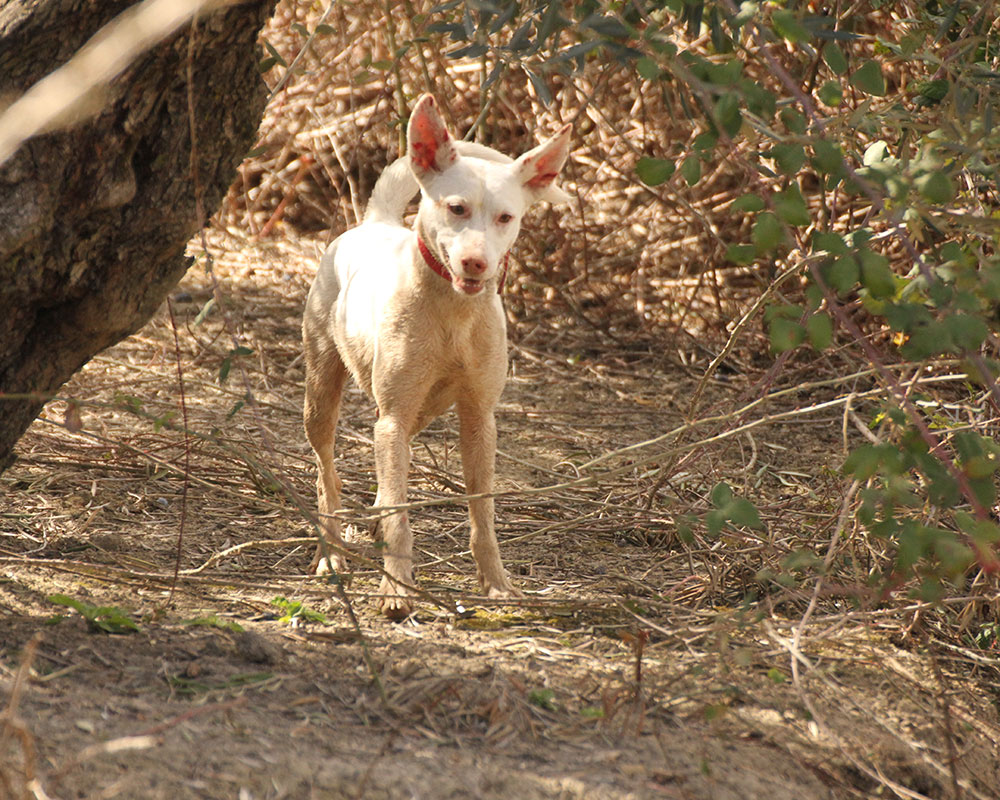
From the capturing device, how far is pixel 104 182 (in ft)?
10.0

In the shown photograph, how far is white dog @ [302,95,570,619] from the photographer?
11.4ft

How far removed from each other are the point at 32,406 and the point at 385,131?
5551 mm

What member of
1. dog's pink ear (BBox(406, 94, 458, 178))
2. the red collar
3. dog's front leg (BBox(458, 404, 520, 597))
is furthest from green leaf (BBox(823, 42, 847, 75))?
dog's front leg (BBox(458, 404, 520, 597))

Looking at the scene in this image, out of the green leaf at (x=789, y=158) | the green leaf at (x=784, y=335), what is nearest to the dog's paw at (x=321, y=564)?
the green leaf at (x=784, y=335)

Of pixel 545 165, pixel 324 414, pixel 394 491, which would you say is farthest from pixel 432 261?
pixel 324 414

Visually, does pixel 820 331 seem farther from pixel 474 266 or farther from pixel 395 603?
pixel 395 603

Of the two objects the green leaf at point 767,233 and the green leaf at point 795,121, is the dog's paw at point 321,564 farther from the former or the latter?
the green leaf at point 795,121

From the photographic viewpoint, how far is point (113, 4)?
2900mm

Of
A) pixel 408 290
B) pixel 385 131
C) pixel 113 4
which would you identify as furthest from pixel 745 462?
pixel 385 131

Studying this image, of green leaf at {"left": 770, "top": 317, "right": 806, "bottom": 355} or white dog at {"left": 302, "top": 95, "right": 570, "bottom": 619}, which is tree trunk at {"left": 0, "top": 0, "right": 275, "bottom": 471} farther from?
green leaf at {"left": 770, "top": 317, "right": 806, "bottom": 355}

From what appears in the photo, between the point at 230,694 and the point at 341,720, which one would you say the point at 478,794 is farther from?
the point at 230,694

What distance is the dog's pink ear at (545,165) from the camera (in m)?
3.61

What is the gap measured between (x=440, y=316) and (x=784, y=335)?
1375mm

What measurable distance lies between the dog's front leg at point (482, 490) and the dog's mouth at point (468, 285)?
0.55 m
